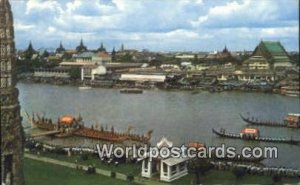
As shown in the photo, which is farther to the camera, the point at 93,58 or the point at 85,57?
the point at 85,57

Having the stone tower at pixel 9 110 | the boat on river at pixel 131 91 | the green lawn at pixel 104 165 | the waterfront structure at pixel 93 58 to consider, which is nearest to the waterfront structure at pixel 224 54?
the waterfront structure at pixel 93 58

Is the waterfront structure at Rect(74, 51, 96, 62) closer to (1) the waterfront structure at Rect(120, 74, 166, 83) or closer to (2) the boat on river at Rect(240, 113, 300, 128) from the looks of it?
(1) the waterfront structure at Rect(120, 74, 166, 83)

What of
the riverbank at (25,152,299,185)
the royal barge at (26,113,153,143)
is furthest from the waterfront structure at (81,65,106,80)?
the riverbank at (25,152,299,185)

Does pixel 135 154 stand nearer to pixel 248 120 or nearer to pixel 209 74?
pixel 248 120

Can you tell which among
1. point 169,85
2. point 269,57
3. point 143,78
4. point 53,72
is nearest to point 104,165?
point 169,85

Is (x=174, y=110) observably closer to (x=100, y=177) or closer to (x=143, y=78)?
(x=100, y=177)

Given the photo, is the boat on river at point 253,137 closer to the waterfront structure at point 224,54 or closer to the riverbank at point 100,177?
the riverbank at point 100,177

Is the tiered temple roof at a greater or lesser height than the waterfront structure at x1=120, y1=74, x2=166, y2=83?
greater
